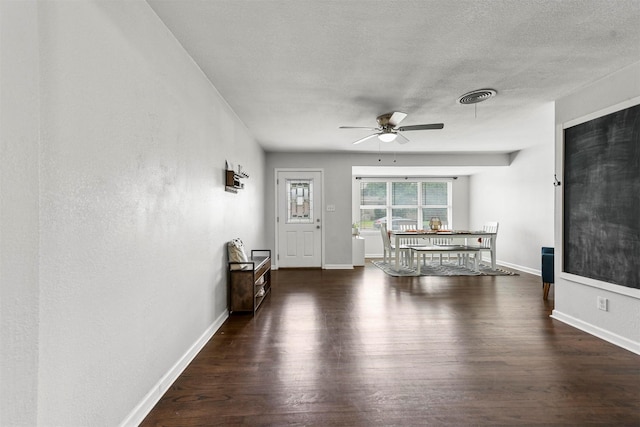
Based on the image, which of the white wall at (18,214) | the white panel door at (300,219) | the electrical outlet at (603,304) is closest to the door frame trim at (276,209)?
the white panel door at (300,219)

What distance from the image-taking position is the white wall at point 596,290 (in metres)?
2.60

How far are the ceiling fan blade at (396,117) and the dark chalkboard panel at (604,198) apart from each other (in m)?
1.66

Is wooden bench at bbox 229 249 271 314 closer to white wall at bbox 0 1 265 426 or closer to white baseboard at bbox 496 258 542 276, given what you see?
white wall at bbox 0 1 265 426

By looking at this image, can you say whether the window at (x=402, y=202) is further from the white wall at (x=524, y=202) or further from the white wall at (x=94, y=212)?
the white wall at (x=94, y=212)

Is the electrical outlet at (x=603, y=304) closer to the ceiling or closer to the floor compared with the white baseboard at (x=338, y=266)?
closer to the ceiling

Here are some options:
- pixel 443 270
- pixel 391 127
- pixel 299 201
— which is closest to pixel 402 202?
pixel 443 270

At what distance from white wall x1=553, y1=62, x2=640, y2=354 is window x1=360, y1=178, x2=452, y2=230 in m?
5.11


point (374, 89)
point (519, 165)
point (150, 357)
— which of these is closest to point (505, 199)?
point (519, 165)

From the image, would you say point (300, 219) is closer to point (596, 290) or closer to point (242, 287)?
point (242, 287)

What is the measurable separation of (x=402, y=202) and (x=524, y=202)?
9.61 feet

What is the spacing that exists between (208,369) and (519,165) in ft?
21.7

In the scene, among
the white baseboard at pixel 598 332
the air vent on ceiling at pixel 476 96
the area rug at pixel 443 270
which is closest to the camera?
the white baseboard at pixel 598 332

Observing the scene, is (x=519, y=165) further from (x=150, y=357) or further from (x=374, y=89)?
(x=150, y=357)

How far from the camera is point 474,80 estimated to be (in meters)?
2.92
